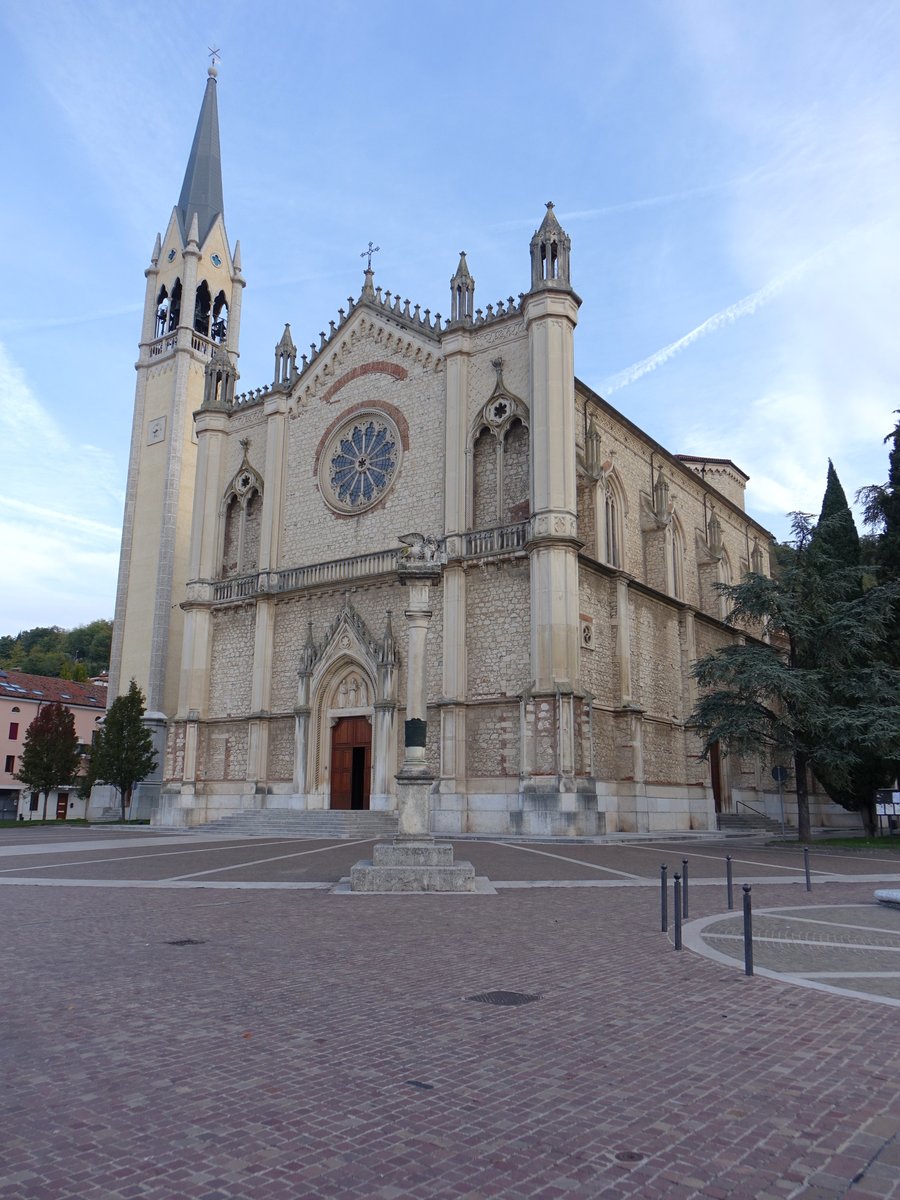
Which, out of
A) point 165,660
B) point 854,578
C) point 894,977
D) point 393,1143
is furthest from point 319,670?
point 393,1143

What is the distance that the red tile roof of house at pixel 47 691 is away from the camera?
61688 millimetres

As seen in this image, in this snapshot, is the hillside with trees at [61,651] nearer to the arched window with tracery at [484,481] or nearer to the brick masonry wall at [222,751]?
the brick masonry wall at [222,751]

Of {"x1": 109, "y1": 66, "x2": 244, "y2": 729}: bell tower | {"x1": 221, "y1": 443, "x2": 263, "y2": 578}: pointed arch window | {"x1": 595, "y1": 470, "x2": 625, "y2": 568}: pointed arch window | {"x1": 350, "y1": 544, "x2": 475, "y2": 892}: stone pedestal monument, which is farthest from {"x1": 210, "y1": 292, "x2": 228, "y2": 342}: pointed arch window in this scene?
{"x1": 350, "y1": 544, "x2": 475, "y2": 892}: stone pedestal monument

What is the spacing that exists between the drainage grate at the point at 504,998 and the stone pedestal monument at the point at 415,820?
23.2ft

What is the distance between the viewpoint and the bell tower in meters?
45.1

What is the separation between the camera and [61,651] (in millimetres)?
96312

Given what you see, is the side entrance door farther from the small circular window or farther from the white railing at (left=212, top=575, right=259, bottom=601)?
the white railing at (left=212, top=575, right=259, bottom=601)

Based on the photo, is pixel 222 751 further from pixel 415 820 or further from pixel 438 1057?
pixel 438 1057

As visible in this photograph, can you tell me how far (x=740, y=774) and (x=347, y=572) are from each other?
21099mm

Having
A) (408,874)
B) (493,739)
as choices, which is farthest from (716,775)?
(408,874)

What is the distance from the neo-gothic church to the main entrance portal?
97 mm

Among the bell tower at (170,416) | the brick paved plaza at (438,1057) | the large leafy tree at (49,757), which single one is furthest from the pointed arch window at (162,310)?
the brick paved plaza at (438,1057)

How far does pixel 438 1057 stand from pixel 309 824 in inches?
1015

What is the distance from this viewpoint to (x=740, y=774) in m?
42.0
